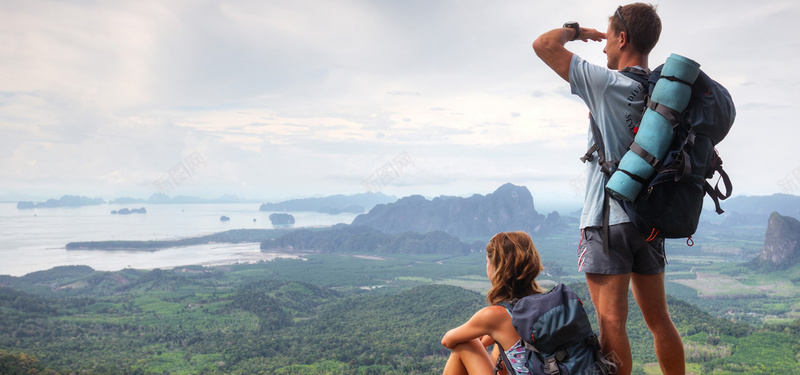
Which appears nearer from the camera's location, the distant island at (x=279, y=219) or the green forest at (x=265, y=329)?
the green forest at (x=265, y=329)

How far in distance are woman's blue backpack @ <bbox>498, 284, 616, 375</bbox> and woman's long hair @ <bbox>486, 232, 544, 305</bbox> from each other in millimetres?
188

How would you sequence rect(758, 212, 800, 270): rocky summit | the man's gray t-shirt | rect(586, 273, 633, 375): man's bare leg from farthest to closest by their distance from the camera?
rect(758, 212, 800, 270): rocky summit
rect(586, 273, 633, 375): man's bare leg
the man's gray t-shirt

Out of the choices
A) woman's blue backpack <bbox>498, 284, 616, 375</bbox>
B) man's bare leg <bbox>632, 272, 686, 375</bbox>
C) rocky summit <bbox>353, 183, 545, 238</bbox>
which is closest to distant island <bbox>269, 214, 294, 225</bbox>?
rocky summit <bbox>353, 183, 545, 238</bbox>

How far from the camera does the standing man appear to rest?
2314 mm

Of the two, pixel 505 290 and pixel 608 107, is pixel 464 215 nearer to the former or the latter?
pixel 505 290

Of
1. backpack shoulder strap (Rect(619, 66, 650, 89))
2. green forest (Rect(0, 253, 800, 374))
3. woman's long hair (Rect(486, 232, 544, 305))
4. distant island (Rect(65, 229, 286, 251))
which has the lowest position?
green forest (Rect(0, 253, 800, 374))

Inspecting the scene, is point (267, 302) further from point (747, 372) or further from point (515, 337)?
point (515, 337)

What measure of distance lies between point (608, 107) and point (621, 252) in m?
0.68

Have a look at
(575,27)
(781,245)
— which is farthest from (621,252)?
(781,245)

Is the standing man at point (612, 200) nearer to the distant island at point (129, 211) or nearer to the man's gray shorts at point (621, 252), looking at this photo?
the man's gray shorts at point (621, 252)

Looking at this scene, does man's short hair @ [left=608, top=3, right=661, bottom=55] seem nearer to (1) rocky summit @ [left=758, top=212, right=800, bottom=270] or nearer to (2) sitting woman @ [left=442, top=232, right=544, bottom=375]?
(2) sitting woman @ [left=442, top=232, right=544, bottom=375]

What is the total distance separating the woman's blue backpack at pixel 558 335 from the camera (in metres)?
2.51

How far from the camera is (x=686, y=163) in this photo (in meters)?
2.05

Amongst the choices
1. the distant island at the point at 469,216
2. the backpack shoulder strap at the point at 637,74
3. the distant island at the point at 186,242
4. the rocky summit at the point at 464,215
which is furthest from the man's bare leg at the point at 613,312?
the rocky summit at the point at 464,215
